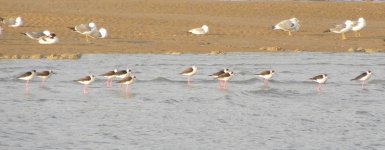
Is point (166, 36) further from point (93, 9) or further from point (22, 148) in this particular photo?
point (22, 148)

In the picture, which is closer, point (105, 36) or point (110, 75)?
point (110, 75)

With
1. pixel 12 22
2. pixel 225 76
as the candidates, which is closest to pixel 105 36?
pixel 12 22

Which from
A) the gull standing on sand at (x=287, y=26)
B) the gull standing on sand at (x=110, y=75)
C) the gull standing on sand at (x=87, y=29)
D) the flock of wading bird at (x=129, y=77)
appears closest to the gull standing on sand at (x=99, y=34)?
the gull standing on sand at (x=87, y=29)

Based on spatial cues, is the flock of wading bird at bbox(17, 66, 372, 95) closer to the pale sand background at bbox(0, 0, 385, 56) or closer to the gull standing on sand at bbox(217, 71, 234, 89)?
the gull standing on sand at bbox(217, 71, 234, 89)

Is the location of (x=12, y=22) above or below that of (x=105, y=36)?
above

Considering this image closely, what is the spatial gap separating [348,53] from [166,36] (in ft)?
24.2

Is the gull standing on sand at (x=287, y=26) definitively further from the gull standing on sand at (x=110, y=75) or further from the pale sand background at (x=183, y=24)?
the gull standing on sand at (x=110, y=75)

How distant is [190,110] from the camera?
64.0 ft

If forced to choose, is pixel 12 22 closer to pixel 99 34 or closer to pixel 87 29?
pixel 87 29

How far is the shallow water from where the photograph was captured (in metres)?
16.2

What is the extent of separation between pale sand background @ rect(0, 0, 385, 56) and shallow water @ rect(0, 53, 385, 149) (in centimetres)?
487

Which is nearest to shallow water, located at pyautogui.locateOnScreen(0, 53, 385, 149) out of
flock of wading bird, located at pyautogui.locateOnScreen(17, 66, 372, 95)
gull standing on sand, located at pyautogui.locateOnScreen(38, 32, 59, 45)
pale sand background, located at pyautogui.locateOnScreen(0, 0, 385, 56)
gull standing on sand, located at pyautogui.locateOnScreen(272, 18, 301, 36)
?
flock of wading bird, located at pyautogui.locateOnScreen(17, 66, 372, 95)

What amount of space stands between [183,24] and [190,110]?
22479 millimetres

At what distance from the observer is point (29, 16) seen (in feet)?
139
